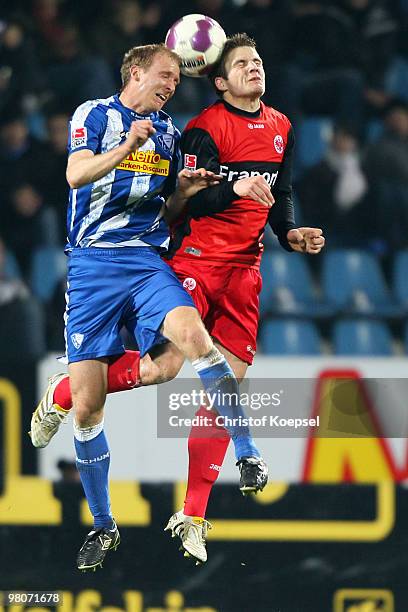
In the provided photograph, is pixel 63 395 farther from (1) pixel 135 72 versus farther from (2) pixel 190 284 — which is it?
(1) pixel 135 72

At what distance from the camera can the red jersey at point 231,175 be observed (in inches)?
247

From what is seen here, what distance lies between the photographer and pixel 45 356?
324 inches

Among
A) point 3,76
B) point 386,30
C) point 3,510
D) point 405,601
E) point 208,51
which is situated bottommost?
point 405,601

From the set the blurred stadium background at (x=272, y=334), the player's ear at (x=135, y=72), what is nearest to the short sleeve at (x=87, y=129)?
the player's ear at (x=135, y=72)

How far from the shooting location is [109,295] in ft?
20.5

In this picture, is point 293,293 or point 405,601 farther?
point 293,293

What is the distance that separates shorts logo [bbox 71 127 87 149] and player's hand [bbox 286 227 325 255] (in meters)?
1.18

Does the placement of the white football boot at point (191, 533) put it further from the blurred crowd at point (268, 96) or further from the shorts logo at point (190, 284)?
the blurred crowd at point (268, 96)

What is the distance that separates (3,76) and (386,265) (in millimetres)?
3537

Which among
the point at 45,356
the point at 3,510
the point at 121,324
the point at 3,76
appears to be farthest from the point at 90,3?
the point at 121,324

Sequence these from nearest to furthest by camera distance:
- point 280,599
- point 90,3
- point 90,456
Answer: point 90,456 < point 280,599 < point 90,3

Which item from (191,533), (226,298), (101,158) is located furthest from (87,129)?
(191,533)

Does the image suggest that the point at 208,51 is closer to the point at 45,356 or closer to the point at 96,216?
the point at 96,216

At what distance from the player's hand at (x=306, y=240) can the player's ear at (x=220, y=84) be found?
0.79m
